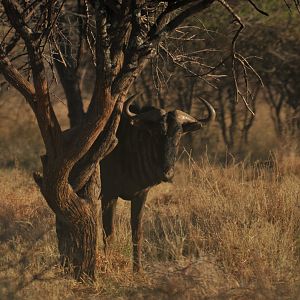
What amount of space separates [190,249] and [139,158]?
3.56ft

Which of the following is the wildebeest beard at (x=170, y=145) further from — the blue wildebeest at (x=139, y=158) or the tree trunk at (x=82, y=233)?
the tree trunk at (x=82, y=233)

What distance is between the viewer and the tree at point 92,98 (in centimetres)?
566

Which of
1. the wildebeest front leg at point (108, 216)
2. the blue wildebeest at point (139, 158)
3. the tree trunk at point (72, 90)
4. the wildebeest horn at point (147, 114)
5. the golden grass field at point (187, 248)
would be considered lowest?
the golden grass field at point (187, 248)

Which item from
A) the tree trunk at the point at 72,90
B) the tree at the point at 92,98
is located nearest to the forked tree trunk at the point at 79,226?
the tree at the point at 92,98

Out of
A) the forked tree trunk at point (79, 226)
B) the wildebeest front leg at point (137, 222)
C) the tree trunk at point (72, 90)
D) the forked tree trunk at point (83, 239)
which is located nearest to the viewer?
the forked tree trunk at point (79, 226)

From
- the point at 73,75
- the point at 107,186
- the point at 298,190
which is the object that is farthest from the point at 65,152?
the point at 73,75

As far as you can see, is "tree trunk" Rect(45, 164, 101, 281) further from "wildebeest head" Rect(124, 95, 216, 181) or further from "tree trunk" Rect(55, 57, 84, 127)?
"tree trunk" Rect(55, 57, 84, 127)

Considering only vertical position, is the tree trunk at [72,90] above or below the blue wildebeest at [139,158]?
above

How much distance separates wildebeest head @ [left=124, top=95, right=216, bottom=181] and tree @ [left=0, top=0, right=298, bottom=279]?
0.81 m

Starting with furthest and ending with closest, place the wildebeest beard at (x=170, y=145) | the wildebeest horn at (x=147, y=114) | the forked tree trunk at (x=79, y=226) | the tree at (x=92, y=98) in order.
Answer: the wildebeest horn at (x=147, y=114) → the wildebeest beard at (x=170, y=145) → the forked tree trunk at (x=79, y=226) → the tree at (x=92, y=98)

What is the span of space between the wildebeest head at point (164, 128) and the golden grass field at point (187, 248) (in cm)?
70

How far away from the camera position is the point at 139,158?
727cm

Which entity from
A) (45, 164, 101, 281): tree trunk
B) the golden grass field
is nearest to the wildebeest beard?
the golden grass field

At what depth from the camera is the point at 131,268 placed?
6.73 m
